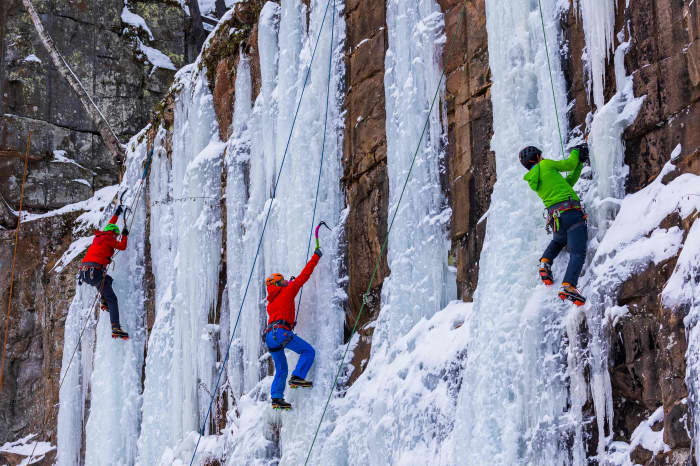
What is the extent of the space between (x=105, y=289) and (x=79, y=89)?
168 inches

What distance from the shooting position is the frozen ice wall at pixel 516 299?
21.5ft

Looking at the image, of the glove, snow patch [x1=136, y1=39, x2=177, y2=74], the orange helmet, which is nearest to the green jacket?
the glove

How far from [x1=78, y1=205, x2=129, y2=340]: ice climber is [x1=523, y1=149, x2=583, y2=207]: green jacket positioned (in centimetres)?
674

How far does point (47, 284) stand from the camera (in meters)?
14.5

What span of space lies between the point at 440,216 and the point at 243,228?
299 cm

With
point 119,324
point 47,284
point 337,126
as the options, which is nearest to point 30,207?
point 47,284

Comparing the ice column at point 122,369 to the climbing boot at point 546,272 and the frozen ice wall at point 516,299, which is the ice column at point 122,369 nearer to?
the frozen ice wall at point 516,299

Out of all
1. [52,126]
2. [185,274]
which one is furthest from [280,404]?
[52,126]

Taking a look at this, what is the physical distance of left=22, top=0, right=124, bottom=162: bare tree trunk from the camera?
1495 centimetres

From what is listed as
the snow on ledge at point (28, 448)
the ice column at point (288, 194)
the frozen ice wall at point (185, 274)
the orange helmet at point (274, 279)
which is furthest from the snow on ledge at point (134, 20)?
the orange helmet at point (274, 279)

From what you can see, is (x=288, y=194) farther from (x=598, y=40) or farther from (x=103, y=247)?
(x=598, y=40)

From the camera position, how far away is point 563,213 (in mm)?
6746

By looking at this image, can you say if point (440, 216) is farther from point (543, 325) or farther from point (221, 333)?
point (221, 333)

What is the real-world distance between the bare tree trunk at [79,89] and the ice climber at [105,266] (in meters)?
2.50
